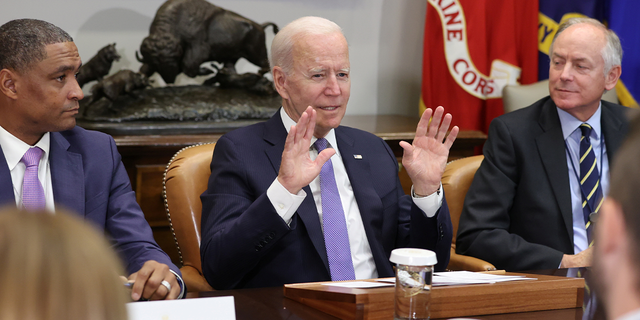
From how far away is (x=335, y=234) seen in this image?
1908mm

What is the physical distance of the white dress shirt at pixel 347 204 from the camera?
1.72m

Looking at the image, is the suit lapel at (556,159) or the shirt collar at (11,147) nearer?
the shirt collar at (11,147)

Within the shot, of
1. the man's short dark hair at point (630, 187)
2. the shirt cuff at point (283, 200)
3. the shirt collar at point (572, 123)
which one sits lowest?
the shirt collar at point (572, 123)

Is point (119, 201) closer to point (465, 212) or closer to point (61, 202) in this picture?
point (61, 202)

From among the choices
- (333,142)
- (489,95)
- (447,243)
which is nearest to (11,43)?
(333,142)

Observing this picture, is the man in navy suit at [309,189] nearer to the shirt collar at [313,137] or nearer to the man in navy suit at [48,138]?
the shirt collar at [313,137]

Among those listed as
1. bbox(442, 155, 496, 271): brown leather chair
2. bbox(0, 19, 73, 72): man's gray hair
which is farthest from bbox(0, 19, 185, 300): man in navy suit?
bbox(442, 155, 496, 271): brown leather chair

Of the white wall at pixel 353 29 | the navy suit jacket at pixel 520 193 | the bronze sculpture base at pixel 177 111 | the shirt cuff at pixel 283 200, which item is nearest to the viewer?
the shirt cuff at pixel 283 200

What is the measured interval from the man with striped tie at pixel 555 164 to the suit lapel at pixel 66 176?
55.2 inches

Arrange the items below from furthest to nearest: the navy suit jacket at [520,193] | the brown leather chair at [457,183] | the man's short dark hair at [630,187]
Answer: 1. the brown leather chair at [457,183]
2. the navy suit jacket at [520,193]
3. the man's short dark hair at [630,187]

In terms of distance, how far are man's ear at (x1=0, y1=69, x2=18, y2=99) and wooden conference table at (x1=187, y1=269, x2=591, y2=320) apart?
2.84ft

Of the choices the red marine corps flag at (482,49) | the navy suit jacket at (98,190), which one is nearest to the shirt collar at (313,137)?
the navy suit jacket at (98,190)

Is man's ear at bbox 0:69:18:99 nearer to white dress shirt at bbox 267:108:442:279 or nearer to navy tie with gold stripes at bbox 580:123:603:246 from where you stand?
white dress shirt at bbox 267:108:442:279

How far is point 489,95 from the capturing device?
389 centimetres
